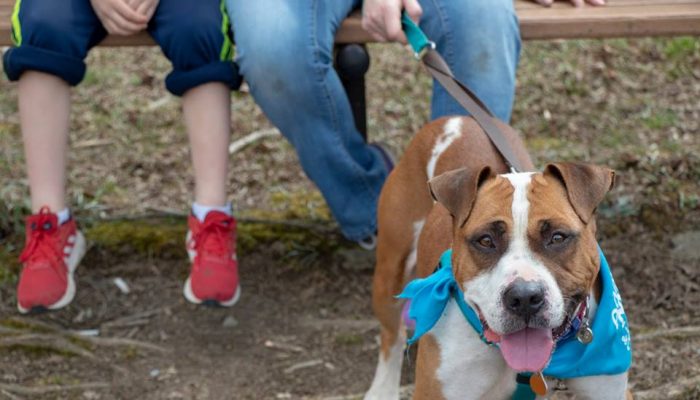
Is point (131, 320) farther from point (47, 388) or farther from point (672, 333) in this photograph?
point (672, 333)

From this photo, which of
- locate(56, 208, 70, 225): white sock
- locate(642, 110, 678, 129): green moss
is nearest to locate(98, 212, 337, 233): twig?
locate(56, 208, 70, 225): white sock

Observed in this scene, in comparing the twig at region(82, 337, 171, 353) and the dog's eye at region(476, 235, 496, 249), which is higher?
the dog's eye at region(476, 235, 496, 249)

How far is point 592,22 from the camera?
14.1 ft

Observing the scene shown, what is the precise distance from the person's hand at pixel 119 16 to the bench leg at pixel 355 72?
78 centimetres

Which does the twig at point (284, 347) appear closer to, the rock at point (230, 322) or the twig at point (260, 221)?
the rock at point (230, 322)

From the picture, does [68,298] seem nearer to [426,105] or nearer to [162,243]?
[162,243]

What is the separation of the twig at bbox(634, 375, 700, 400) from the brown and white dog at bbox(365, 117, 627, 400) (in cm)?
74

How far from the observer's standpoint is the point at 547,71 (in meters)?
6.63

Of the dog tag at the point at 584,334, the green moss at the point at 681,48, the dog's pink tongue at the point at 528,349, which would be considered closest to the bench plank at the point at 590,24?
the dog tag at the point at 584,334

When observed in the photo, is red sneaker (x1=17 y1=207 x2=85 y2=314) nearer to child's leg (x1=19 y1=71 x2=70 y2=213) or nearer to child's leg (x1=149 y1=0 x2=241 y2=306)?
child's leg (x1=19 y1=71 x2=70 y2=213)

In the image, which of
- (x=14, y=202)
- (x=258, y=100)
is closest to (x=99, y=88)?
(x=14, y=202)

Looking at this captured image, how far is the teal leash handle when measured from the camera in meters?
3.92

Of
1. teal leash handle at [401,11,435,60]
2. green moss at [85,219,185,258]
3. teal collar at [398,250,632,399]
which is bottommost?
green moss at [85,219,185,258]

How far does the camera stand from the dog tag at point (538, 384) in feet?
10.2
